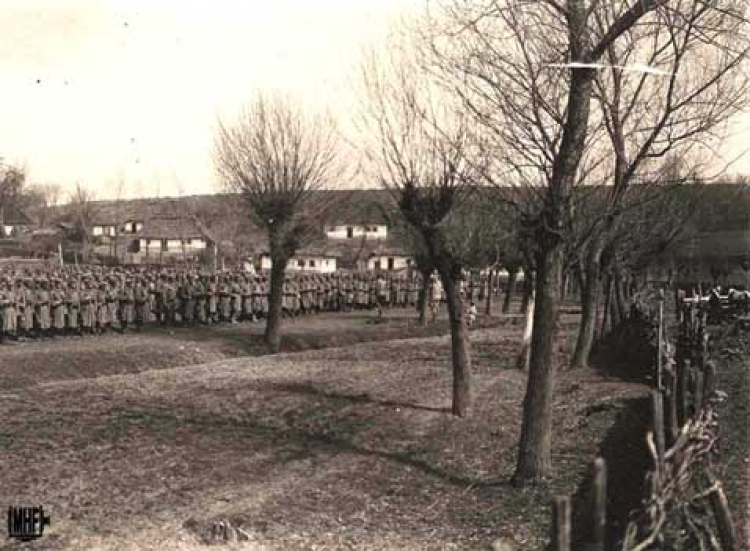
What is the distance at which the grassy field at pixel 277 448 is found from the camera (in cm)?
867

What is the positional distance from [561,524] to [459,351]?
9140 mm

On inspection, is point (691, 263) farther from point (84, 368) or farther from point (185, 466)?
point (185, 466)

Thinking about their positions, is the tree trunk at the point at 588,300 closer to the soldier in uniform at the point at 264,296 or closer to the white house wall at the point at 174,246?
the soldier in uniform at the point at 264,296

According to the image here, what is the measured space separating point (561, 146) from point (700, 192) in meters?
23.8

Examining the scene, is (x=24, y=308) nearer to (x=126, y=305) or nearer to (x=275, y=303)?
(x=126, y=305)

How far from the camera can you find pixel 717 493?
20.2 feet

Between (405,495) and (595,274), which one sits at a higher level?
(595,274)

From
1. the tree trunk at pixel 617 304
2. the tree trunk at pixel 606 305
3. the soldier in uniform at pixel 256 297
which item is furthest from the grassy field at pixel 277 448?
the soldier in uniform at pixel 256 297

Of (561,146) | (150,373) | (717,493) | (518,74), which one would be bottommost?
(150,373)

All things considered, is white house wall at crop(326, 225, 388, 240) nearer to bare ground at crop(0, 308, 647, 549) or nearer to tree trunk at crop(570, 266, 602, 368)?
bare ground at crop(0, 308, 647, 549)

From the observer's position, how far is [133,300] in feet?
87.1

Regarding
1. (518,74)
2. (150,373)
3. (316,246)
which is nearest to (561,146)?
(518,74)

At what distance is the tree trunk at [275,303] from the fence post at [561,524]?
64.1 ft

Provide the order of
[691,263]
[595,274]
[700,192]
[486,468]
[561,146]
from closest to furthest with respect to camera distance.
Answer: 1. [561,146]
2. [486,468]
3. [595,274]
4. [700,192]
5. [691,263]
